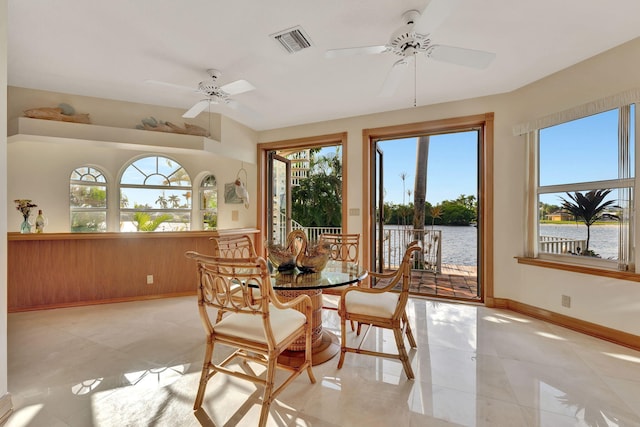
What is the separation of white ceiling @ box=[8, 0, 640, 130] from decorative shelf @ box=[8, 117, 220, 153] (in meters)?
0.44

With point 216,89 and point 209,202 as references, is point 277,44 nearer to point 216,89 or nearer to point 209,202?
point 216,89

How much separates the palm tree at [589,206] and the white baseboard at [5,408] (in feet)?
15.5

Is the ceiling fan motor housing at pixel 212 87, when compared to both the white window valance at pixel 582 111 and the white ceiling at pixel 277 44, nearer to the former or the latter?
the white ceiling at pixel 277 44

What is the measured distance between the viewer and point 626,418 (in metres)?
1.59

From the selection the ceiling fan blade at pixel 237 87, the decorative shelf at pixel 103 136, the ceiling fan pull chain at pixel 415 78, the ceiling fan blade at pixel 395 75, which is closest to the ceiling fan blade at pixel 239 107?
the ceiling fan blade at pixel 237 87

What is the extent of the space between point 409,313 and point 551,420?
172cm

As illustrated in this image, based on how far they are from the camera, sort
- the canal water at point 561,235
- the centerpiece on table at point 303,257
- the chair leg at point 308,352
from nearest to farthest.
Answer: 1. the chair leg at point 308,352
2. the centerpiece on table at point 303,257
3. the canal water at point 561,235

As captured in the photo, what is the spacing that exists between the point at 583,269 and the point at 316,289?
2.68 m

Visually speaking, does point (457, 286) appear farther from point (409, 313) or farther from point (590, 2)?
point (590, 2)

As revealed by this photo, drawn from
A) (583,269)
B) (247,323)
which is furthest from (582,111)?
(247,323)

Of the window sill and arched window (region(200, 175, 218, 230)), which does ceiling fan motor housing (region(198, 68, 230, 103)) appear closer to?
arched window (region(200, 175, 218, 230))

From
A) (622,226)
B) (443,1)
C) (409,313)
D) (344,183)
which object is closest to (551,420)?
(409,313)

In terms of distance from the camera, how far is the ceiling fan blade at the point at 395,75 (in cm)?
217

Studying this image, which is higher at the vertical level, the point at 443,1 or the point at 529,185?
the point at 443,1
